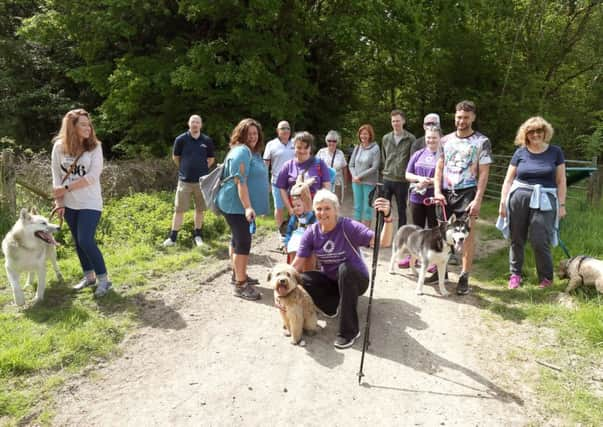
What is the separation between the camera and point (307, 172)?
4.98 metres

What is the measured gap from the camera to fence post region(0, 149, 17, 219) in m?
6.84

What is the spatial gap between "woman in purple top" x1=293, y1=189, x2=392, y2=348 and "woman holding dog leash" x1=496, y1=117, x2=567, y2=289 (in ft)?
6.81

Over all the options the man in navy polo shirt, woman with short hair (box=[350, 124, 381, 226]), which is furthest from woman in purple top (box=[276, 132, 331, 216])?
the man in navy polo shirt

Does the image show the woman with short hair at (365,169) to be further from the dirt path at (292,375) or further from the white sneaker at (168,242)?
the white sneaker at (168,242)

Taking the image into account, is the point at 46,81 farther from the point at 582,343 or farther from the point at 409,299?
the point at 582,343

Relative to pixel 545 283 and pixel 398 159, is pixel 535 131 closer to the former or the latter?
pixel 545 283

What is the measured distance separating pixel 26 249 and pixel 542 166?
5.58 meters

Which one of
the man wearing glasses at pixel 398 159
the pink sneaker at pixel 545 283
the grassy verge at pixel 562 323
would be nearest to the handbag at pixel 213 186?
the man wearing glasses at pixel 398 159

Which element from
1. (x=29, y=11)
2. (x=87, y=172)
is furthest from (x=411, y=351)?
(x=29, y=11)

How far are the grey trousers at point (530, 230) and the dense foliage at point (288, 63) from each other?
7.53 metres

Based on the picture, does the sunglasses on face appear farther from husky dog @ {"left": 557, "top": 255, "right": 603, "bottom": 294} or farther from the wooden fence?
the wooden fence

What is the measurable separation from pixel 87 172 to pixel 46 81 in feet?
42.4

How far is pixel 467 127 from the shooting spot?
470cm

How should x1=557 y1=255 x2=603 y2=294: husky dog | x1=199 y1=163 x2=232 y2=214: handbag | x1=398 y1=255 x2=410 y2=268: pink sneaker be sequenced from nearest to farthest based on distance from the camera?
x1=557 y1=255 x2=603 y2=294: husky dog
x1=199 y1=163 x2=232 y2=214: handbag
x1=398 y1=255 x2=410 y2=268: pink sneaker
